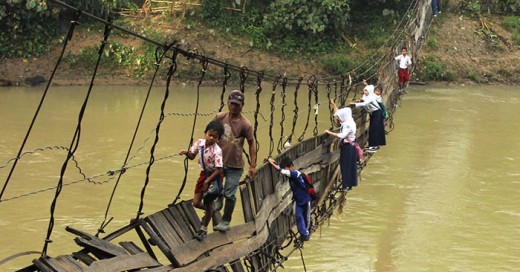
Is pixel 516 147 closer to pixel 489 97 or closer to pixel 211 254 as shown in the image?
pixel 489 97

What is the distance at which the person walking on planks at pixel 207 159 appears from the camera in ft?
13.1

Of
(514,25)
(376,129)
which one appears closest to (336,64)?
(514,25)

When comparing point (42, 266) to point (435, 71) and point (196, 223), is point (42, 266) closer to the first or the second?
point (196, 223)

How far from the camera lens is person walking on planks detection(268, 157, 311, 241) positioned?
493 cm

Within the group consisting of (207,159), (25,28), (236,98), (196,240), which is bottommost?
(196,240)

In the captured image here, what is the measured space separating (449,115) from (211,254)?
11422mm

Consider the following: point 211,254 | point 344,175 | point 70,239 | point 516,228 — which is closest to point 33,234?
point 70,239

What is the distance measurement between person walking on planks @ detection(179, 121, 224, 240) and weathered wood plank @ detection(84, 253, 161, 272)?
486mm

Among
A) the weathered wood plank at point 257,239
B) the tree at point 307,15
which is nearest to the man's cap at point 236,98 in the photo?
the weathered wood plank at point 257,239

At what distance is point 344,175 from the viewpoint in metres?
6.48

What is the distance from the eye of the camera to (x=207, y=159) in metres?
4.05

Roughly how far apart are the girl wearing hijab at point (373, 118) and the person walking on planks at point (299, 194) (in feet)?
7.05

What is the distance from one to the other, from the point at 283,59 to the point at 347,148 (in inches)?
443

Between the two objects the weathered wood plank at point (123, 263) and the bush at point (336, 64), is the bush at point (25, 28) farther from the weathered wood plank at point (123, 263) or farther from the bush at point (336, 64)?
the weathered wood plank at point (123, 263)
